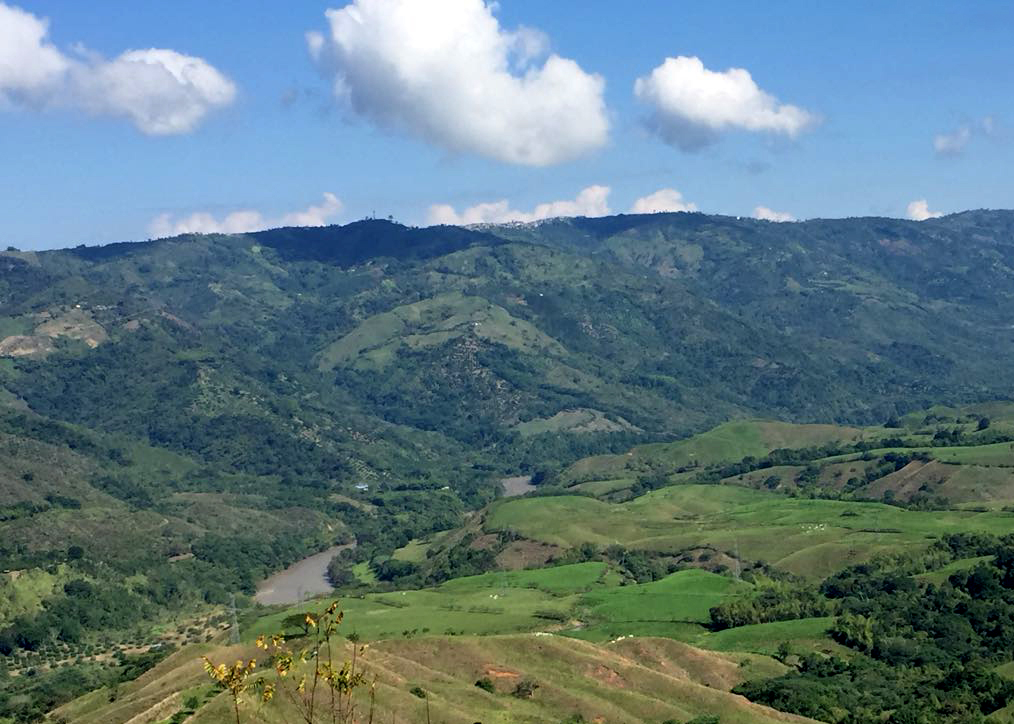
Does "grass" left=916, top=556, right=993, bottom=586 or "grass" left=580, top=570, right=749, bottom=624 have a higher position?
"grass" left=916, top=556, right=993, bottom=586

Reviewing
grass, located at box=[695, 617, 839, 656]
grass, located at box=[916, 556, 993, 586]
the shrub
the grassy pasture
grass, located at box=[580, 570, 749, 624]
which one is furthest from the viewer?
grass, located at box=[580, 570, 749, 624]

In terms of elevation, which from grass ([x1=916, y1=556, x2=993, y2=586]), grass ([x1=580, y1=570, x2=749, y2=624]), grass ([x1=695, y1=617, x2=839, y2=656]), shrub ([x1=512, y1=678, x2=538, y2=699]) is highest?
shrub ([x1=512, y1=678, x2=538, y2=699])

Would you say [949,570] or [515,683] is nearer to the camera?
[515,683]

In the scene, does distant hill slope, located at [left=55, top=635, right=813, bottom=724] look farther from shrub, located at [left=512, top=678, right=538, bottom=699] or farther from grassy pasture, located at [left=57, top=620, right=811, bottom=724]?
shrub, located at [left=512, top=678, right=538, bottom=699]

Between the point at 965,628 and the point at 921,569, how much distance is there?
103 feet

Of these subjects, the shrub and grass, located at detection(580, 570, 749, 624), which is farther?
grass, located at detection(580, 570, 749, 624)

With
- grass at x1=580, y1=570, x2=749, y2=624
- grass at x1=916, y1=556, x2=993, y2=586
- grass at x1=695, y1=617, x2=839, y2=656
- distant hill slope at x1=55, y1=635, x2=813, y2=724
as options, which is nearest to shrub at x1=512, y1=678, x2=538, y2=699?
distant hill slope at x1=55, y1=635, x2=813, y2=724

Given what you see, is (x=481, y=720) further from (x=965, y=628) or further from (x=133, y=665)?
(x=965, y=628)

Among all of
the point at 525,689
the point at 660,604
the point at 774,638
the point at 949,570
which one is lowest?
the point at 660,604

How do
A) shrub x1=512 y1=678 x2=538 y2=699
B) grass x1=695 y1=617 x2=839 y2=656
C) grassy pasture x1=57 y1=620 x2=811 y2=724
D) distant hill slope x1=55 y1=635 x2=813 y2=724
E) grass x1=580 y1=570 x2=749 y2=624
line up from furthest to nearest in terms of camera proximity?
grass x1=580 y1=570 x2=749 y2=624 < grass x1=695 y1=617 x2=839 y2=656 < shrub x1=512 y1=678 x2=538 y2=699 < distant hill slope x1=55 y1=635 x2=813 y2=724 < grassy pasture x1=57 y1=620 x2=811 y2=724

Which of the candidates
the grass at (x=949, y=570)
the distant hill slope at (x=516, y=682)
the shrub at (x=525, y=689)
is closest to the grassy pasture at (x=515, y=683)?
the distant hill slope at (x=516, y=682)

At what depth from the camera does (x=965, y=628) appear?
6186 inches

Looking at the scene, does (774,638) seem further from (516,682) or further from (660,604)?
(516,682)

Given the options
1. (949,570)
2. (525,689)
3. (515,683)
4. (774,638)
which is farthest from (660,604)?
(525,689)
